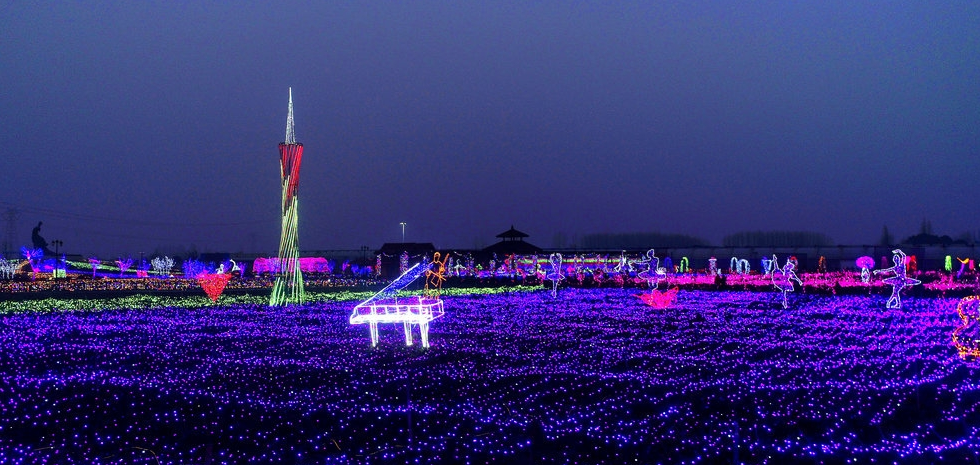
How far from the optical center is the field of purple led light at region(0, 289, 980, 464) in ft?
22.2

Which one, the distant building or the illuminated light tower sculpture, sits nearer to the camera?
the illuminated light tower sculpture

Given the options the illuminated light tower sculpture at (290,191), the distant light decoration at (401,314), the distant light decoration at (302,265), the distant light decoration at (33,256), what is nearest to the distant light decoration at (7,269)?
the distant light decoration at (33,256)

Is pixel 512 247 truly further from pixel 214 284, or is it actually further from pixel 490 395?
pixel 490 395

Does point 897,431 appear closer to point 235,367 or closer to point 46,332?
point 235,367

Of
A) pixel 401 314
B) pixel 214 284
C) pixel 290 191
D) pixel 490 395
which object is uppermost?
pixel 290 191

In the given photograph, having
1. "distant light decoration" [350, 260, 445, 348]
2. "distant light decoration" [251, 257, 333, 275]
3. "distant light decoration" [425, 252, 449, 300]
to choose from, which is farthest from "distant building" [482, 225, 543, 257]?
"distant light decoration" [350, 260, 445, 348]

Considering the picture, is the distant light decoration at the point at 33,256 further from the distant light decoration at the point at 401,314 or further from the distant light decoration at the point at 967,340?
the distant light decoration at the point at 967,340

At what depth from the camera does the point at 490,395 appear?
9070mm

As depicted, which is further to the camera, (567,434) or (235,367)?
(235,367)

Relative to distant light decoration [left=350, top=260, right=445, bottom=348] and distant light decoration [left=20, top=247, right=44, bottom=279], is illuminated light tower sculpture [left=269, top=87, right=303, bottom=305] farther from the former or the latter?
distant light decoration [left=20, top=247, right=44, bottom=279]

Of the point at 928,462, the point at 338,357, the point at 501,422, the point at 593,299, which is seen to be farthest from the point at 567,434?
the point at 593,299

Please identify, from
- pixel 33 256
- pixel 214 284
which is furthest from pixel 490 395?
pixel 33 256

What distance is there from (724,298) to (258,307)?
15.5m

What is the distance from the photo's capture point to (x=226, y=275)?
2436 centimetres
